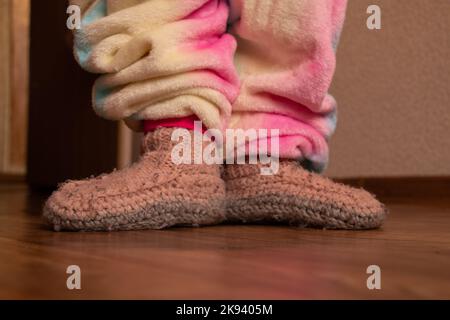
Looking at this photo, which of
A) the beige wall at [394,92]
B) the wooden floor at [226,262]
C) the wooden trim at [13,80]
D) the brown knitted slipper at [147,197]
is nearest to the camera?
the wooden floor at [226,262]

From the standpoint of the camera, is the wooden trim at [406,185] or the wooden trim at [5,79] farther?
the wooden trim at [5,79]

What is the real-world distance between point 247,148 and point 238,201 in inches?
2.5

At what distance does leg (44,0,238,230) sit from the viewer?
0.74m

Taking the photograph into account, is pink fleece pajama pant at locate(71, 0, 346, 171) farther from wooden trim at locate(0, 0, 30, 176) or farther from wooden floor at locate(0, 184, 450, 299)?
wooden trim at locate(0, 0, 30, 176)

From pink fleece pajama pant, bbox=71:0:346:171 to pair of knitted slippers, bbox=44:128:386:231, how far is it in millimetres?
49

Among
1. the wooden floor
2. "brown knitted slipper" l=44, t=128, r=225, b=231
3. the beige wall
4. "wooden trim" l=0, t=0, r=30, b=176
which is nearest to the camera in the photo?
the wooden floor

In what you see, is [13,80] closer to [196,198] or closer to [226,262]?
[196,198]

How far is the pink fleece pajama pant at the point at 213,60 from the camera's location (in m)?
0.76

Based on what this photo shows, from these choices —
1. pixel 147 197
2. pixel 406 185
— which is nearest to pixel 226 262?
pixel 147 197

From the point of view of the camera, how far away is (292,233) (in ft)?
2.42

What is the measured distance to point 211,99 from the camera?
A: 2.56ft

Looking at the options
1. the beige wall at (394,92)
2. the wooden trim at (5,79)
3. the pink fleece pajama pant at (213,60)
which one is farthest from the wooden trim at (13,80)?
the pink fleece pajama pant at (213,60)

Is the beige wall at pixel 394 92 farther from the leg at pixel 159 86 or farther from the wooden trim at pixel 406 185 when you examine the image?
the leg at pixel 159 86

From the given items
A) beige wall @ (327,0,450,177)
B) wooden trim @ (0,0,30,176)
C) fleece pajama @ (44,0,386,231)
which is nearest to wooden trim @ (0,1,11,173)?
wooden trim @ (0,0,30,176)
